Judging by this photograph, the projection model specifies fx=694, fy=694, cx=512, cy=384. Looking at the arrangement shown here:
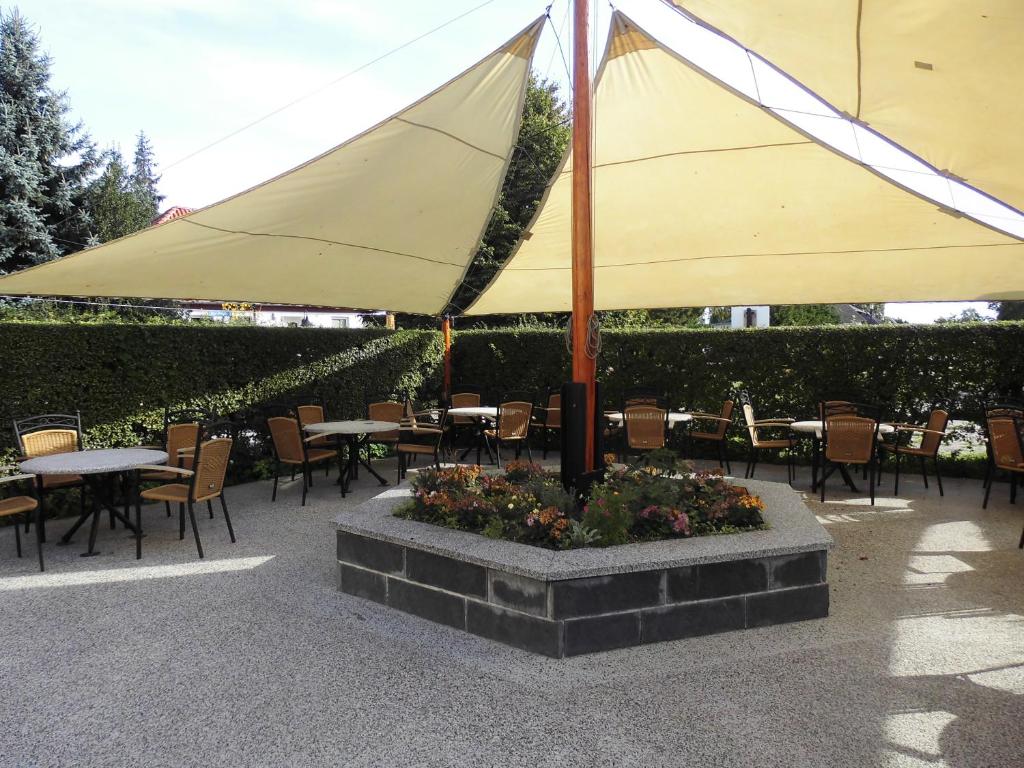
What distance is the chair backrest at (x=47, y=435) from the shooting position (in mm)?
5793

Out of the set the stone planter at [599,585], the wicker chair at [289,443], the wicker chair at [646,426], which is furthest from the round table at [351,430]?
the stone planter at [599,585]

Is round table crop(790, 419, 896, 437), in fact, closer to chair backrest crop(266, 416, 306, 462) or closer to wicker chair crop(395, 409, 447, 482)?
wicker chair crop(395, 409, 447, 482)

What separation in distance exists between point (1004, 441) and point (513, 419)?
16.5 ft

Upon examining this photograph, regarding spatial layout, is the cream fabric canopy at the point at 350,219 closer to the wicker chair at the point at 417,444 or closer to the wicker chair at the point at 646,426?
the wicker chair at the point at 417,444

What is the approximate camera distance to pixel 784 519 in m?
4.36

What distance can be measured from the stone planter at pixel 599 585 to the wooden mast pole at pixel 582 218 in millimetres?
1168

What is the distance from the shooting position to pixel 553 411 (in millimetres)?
9781

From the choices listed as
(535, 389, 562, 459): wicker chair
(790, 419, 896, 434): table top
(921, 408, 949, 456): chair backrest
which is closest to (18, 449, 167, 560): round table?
(535, 389, 562, 459): wicker chair

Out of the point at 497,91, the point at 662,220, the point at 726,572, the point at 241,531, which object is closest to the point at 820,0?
the point at 497,91

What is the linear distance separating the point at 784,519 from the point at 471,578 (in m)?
2.05

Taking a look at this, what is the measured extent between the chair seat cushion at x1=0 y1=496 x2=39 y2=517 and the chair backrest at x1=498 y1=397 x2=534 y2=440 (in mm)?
4732

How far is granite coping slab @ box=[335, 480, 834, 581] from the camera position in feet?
11.3

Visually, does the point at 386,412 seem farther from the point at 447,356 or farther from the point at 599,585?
the point at 599,585

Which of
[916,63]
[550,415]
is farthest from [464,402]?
[916,63]
